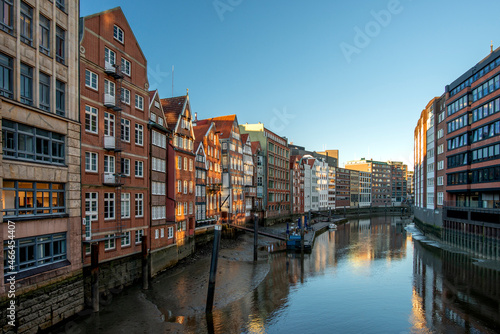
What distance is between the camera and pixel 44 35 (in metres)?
19.4

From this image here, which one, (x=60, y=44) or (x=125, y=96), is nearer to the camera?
(x=60, y=44)

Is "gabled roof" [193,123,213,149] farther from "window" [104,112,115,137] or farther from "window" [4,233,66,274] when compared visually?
"window" [4,233,66,274]

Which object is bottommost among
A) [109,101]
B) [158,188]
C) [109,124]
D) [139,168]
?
[158,188]

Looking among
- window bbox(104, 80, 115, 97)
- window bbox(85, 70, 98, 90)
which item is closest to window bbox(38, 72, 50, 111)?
window bbox(85, 70, 98, 90)

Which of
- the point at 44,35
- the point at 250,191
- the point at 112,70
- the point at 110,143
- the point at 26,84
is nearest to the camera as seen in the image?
the point at 26,84

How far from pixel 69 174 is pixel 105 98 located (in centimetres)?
721

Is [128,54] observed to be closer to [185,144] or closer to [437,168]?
[185,144]

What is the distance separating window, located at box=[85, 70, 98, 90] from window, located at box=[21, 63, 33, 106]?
17.9 ft

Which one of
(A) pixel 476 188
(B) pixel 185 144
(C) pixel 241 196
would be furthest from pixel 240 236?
(A) pixel 476 188

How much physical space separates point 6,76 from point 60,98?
3744 mm

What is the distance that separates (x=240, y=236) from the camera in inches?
2319

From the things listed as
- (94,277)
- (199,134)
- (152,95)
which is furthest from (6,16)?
(199,134)

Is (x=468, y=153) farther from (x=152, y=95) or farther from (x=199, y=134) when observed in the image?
(x=152, y=95)

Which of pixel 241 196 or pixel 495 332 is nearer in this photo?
pixel 495 332
